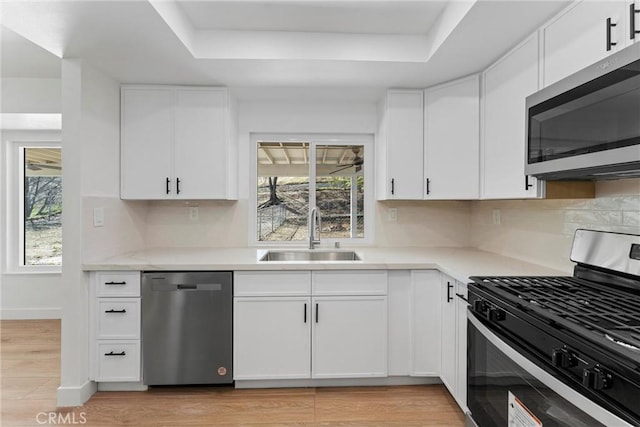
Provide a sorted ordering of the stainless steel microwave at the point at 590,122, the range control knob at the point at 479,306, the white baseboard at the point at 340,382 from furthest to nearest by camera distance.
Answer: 1. the white baseboard at the point at 340,382
2. the range control knob at the point at 479,306
3. the stainless steel microwave at the point at 590,122

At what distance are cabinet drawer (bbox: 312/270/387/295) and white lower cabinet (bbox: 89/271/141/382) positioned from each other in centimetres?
117

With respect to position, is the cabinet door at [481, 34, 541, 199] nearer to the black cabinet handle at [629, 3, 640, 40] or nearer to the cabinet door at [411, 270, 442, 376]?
the black cabinet handle at [629, 3, 640, 40]

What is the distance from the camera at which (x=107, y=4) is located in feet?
5.47

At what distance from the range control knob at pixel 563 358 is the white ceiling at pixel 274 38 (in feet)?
4.82

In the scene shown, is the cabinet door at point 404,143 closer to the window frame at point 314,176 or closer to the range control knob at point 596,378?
the window frame at point 314,176

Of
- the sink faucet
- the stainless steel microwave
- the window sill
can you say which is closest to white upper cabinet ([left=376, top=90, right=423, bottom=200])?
the sink faucet

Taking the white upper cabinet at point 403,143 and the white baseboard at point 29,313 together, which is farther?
the white baseboard at point 29,313

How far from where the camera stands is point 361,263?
2391mm

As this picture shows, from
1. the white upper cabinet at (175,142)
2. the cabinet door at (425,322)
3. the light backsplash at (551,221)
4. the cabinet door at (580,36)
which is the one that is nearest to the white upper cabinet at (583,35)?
Answer: the cabinet door at (580,36)

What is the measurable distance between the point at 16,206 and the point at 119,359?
265 cm

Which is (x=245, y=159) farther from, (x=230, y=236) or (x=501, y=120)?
(x=501, y=120)

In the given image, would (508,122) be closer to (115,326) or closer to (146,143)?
(146,143)

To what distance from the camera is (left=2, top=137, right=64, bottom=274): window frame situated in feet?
12.5

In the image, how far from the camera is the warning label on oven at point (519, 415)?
47.7 inches
